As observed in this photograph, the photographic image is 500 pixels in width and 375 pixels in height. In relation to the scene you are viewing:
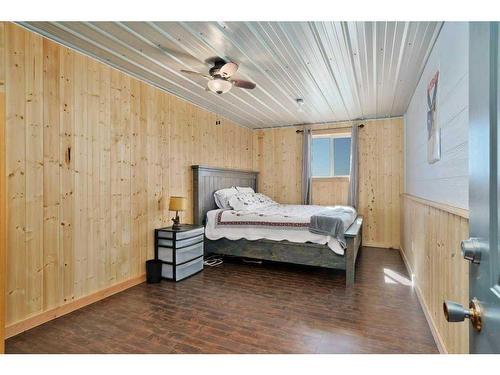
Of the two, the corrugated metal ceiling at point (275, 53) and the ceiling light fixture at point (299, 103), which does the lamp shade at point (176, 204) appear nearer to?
the corrugated metal ceiling at point (275, 53)

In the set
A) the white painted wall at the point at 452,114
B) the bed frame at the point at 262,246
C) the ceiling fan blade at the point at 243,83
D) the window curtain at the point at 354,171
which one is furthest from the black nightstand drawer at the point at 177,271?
the window curtain at the point at 354,171

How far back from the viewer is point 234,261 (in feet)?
13.6

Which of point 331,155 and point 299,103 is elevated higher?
point 299,103

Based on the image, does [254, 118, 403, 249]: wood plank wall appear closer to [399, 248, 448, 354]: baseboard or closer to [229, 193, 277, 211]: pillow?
[229, 193, 277, 211]: pillow

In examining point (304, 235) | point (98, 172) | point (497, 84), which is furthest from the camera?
point (304, 235)

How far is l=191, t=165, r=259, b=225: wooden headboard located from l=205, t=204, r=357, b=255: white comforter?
182 millimetres

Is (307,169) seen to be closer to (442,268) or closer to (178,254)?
(178,254)

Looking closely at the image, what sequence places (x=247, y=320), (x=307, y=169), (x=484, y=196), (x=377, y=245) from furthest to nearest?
(x=307, y=169) < (x=377, y=245) < (x=247, y=320) < (x=484, y=196)

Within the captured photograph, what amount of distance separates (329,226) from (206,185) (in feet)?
6.63

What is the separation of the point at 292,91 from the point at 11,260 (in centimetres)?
344

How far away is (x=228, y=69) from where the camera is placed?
2633 mm

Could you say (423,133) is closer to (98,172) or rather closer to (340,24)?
(340,24)

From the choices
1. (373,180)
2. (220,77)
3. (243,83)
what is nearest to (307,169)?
(373,180)
